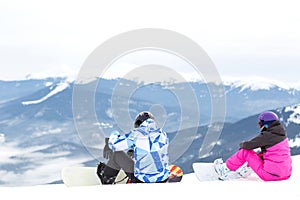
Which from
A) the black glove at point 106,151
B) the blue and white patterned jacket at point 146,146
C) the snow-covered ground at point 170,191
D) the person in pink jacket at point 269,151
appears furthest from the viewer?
the black glove at point 106,151

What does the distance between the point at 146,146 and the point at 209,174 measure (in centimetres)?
129

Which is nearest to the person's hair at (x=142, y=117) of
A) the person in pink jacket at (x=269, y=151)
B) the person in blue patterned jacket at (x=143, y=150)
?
the person in blue patterned jacket at (x=143, y=150)

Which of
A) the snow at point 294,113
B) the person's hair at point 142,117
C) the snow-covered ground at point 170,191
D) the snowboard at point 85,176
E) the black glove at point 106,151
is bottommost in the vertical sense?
the snow at point 294,113

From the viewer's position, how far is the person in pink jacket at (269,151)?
5.02m

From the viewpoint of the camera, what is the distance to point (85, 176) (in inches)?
216

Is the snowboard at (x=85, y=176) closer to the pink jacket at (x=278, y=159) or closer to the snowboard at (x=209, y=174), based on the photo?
the snowboard at (x=209, y=174)

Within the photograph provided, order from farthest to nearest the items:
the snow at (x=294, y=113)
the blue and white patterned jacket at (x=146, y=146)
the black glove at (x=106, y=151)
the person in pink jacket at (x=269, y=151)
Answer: the snow at (x=294, y=113)
the black glove at (x=106, y=151)
the person in pink jacket at (x=269, y=151)
the blue and white patterned jacket at (x=146, y=146)

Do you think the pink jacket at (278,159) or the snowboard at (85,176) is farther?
the snowboard at (85,176)

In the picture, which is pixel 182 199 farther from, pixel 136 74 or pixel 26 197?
pixel 136 74

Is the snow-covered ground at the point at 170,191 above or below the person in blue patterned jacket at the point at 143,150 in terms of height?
below

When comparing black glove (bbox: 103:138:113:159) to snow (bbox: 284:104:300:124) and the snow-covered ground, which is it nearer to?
the snow-covered ground

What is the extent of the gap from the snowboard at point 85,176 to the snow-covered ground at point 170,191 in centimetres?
58

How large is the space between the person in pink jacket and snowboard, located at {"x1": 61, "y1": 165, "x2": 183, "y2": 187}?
37.5 inches

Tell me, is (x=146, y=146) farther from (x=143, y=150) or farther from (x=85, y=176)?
(x=85, y=176)
